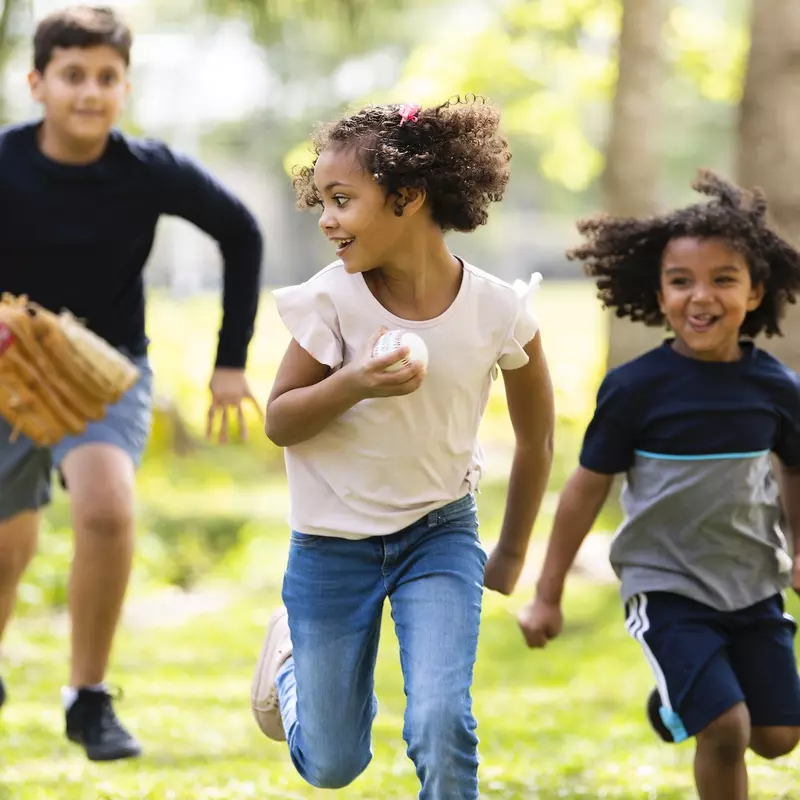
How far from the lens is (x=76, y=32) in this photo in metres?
4.62

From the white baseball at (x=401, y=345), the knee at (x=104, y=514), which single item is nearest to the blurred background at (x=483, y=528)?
the knee at (x=104, y=514)

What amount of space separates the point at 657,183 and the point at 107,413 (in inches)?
235

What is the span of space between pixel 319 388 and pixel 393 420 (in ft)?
0.77

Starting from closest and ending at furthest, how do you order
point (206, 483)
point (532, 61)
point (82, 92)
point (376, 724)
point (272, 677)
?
point (272, 677), point (82, 92), point (376, 724), point (532, 61), point (206, 483)

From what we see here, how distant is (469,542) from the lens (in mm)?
3309

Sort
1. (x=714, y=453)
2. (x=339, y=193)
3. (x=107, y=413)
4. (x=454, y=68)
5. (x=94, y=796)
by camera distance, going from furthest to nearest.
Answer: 1. (x=454, y=68)
2. (x=107, y=413)
3. (x=94, y=796)
4. (x=714, y=453)
5. (x=339, y=193)

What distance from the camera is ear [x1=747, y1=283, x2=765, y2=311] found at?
3.93 m

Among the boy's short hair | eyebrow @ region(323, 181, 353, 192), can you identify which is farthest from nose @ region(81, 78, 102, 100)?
eyebrow @ region(323, 181, 353, 192)

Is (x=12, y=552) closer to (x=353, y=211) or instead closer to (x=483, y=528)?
(x=353, y=211)

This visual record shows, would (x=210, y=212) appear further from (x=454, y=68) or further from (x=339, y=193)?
(x=454, y=68)

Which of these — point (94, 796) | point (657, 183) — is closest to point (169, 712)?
point (94, 796)

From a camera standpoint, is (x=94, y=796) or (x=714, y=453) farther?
(x=94, y=796)

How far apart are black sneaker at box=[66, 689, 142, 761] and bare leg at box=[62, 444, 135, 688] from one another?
0.06m

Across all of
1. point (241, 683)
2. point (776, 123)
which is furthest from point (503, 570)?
point (776, 123)
